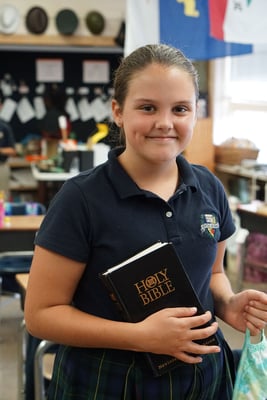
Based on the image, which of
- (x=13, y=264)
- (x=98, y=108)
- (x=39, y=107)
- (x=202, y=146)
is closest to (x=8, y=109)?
(x=39, y=107)

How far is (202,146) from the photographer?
6023 millimetres

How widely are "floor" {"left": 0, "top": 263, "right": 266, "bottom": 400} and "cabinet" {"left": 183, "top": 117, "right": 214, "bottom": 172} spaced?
1463 mm

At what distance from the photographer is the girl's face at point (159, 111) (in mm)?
1059

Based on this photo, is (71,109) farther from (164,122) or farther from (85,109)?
(164,122)

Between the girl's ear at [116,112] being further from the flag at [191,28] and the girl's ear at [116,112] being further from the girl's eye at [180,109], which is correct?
the flag at [191,28]

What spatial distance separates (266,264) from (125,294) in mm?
3970

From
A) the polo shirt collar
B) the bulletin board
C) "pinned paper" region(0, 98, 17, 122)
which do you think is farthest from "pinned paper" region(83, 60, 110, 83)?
the polo shirt collar

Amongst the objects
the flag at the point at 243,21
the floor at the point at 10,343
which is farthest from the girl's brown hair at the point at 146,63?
the flag at the point at 243,21

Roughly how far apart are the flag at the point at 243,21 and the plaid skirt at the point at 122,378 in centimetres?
304

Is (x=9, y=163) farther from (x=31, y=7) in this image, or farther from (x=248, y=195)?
(x=248, y=195)

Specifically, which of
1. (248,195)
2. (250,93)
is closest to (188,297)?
(248,195)

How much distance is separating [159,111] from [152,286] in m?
0.32

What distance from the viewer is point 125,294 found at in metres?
1.05

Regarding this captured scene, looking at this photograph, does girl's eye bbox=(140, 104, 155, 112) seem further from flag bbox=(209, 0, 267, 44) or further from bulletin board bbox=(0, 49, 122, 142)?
bulletin board bbox=(0, 49, 122, 142)
